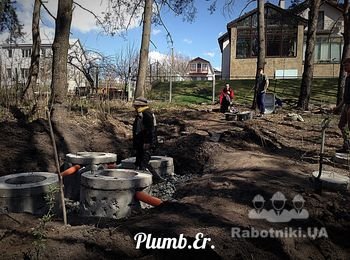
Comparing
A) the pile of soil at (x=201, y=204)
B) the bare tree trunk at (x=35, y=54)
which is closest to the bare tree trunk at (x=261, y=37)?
the pile of soil at (x=201, y=204)

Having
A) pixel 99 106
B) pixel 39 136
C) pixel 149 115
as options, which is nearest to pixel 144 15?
pixel 99 106

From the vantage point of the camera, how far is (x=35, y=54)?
1520cm

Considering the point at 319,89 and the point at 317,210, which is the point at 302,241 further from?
the point at 319,89

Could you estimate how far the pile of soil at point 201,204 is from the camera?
3.05 meters

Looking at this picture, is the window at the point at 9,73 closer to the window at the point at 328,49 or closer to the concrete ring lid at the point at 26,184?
the concrete ring lid at the point at 26,184

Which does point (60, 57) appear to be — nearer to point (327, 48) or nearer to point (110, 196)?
point (110, 196)

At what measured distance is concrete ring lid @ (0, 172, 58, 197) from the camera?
474cm

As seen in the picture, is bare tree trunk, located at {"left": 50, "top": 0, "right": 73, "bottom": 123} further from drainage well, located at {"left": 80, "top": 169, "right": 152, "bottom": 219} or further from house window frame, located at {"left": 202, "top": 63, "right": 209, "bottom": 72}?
house window frame, located at {"left": 202, "top": 63, "right": 209, "bottom": 72}

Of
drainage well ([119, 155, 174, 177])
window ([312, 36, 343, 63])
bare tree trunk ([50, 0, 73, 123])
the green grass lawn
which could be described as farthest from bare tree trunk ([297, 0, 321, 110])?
window ([312, 36, 343, 63])

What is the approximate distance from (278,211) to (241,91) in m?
22.3

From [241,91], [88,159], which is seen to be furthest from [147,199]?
[241,91]

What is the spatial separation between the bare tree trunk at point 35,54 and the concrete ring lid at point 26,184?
5.59 meters

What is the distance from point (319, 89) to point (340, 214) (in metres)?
23.5

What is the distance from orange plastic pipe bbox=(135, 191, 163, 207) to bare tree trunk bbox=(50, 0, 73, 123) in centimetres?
506
